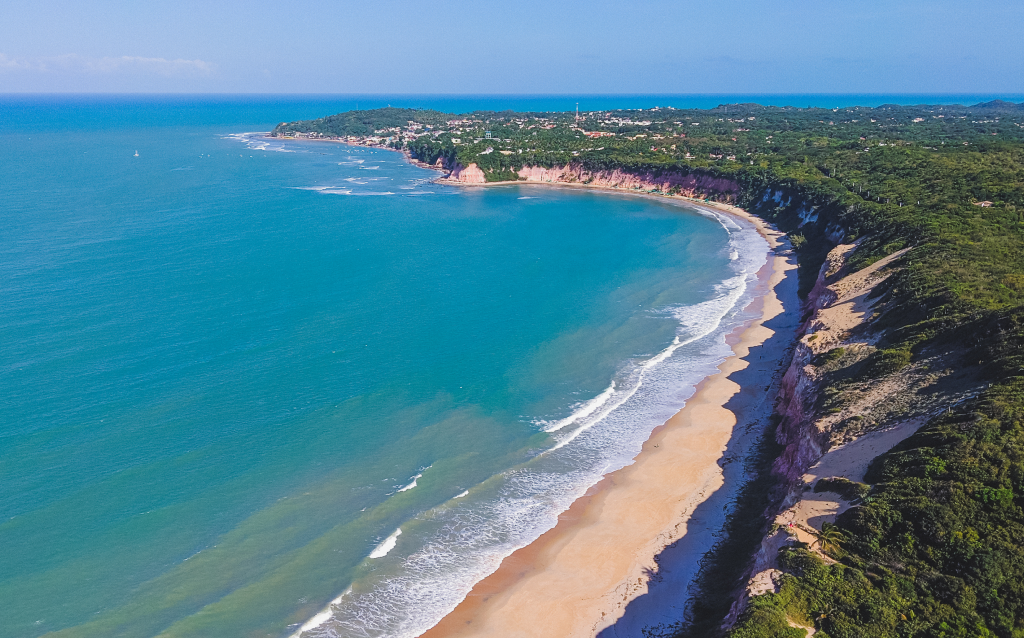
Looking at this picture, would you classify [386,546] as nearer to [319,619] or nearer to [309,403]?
[319,619]

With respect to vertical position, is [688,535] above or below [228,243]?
below

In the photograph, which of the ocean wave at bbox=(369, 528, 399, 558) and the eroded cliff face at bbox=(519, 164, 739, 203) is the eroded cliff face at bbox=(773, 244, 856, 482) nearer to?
the ocean wave at bbox=(369, 528, 399, 558)

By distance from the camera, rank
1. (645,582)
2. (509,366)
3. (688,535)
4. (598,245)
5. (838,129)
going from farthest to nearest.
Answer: (838,129), (598,245), (509,366), (688,535), (645,582)

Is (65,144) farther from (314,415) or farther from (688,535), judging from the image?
(688,535)

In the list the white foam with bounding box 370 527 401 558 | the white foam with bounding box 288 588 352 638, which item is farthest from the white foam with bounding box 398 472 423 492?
the white foam with bounding box 288 588 352 638

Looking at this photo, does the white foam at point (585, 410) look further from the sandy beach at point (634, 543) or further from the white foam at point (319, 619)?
the white foam at point (319, 619)

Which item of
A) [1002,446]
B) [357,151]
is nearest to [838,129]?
[357,151]

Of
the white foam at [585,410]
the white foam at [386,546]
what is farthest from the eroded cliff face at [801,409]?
the white foam at [386,546]
